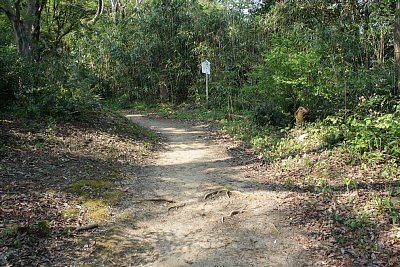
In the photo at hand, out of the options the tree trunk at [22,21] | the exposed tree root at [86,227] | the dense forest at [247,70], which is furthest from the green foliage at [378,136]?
the tree trunk at [22,21]

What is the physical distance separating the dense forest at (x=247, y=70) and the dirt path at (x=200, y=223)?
2.41 ft

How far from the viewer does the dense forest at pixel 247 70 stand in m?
6.79

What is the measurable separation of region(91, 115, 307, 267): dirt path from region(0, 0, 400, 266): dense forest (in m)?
0.73

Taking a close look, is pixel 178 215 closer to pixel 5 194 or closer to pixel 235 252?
pixel 235 252

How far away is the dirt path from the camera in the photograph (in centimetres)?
371

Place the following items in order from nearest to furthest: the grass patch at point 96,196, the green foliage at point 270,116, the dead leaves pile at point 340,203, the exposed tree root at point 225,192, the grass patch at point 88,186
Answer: the dead leaves pile at point 340,203, the grass patch at point 96,196, the grass patch at point 88,186, the exposed tree root at point 225,192, the green foliage at point 270,116

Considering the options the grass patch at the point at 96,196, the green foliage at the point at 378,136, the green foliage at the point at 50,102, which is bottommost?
the grass patch at the point at 96,196

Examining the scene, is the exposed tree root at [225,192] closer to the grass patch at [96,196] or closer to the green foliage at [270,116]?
the grass patch at [96,196]

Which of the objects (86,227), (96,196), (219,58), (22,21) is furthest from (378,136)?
(219,58)

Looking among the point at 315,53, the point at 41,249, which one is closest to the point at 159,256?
the point at 41,249

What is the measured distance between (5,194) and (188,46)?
13.9 m

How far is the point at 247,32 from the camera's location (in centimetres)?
1611

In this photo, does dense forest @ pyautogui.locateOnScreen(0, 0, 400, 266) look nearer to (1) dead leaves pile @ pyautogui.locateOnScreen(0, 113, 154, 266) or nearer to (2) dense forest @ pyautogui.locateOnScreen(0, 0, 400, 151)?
(2) dense forest @ pyautogui.locateOnScreen(0, 0, 400, 151)

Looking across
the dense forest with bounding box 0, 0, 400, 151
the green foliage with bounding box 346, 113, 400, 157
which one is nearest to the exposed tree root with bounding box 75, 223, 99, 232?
the green foliage with bounding box 346, 113, 400, 157
